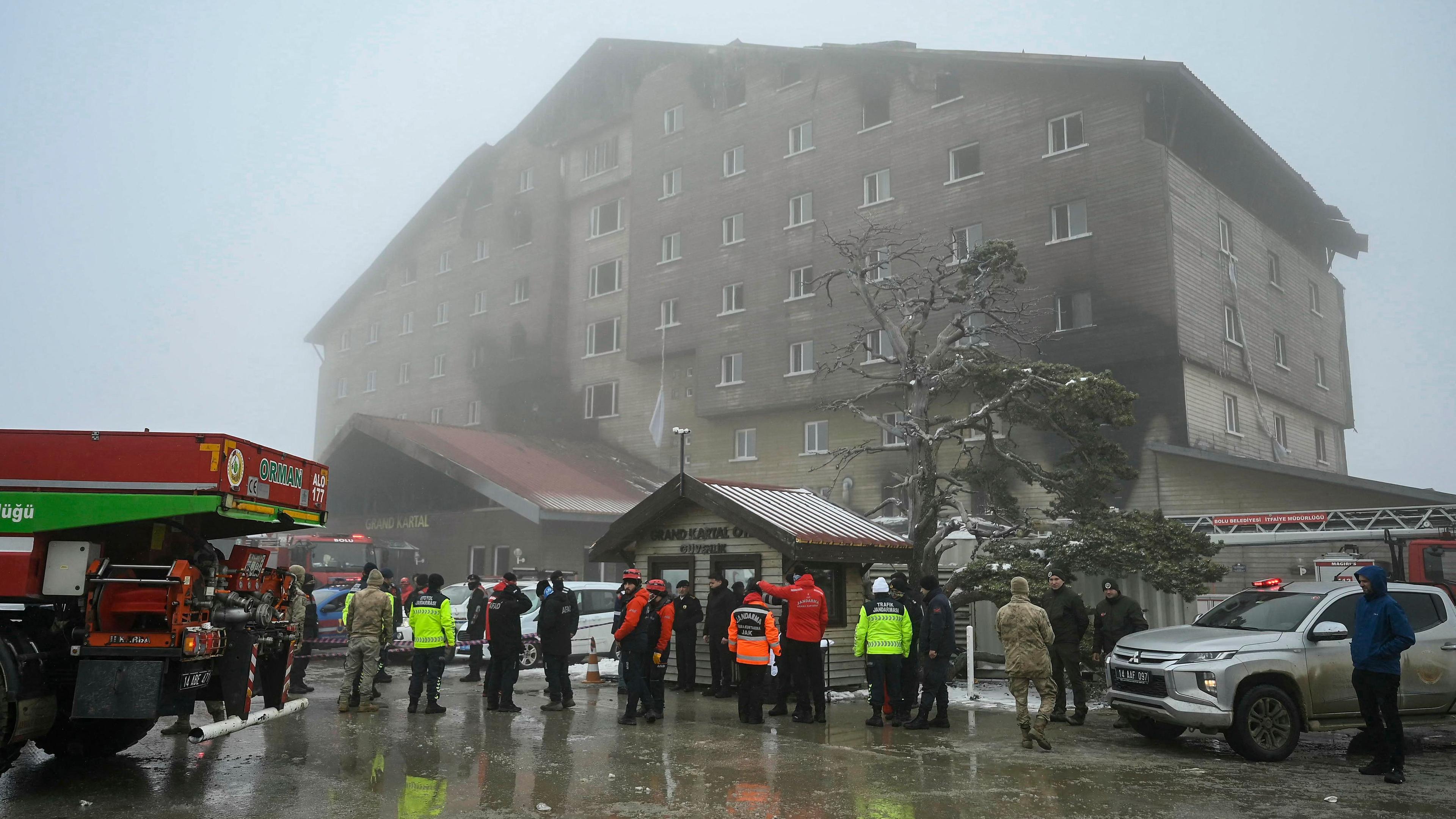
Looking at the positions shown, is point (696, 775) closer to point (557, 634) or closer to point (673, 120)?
point (557, 634)

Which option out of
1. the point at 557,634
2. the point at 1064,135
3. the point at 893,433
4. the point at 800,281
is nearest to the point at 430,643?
the point at 557,634

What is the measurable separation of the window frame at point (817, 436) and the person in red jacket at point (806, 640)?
70.9 feet

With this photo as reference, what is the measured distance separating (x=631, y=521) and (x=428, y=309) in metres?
38.7

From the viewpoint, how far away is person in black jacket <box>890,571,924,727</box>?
487 inches

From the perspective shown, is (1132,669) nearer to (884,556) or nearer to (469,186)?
(884,556)

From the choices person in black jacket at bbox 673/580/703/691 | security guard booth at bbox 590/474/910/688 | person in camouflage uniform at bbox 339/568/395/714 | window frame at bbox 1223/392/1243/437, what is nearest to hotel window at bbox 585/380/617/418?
window frame at bbox 1223/392/1243/437

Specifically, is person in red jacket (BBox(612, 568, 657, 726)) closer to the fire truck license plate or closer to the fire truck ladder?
the fire truck license plate

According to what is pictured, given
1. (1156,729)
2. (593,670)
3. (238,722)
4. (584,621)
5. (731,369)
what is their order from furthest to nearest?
1. (731,369)
2. (584,621)
3. (593,670)
4. (1156,729)
5. (238,722)

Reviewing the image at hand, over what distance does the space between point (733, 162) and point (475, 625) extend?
25.6 meters

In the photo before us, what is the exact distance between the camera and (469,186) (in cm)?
5116

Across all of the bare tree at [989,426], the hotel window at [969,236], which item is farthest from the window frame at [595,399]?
the bare tree at [989,426]

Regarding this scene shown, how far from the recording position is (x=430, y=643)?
12977 millimetres

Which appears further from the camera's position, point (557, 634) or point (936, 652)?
A: point (557, 634)

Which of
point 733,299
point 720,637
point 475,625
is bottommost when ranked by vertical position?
point 720,637
